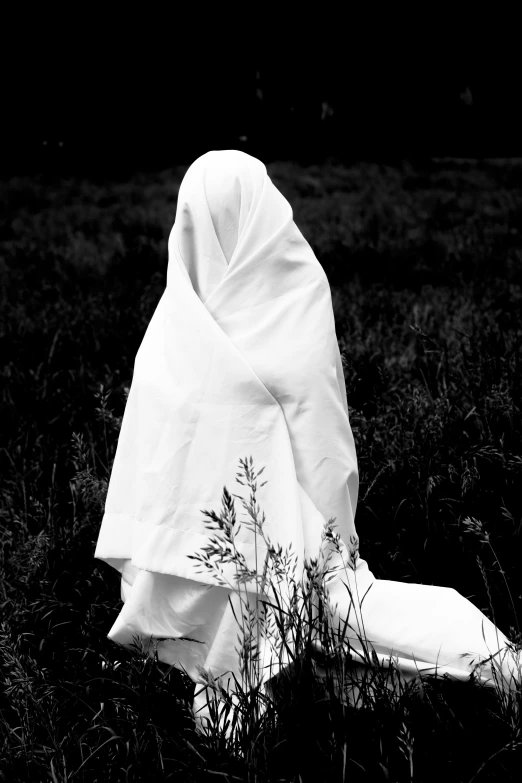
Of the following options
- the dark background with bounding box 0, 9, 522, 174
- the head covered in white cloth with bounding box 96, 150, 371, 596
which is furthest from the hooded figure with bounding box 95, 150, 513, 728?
the dark background with bounding box 0, 9, 522, 174

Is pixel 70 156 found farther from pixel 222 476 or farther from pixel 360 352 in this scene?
pixel 222 476

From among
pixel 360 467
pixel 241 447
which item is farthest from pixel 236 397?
pixel 360 467

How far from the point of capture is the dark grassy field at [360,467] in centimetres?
173

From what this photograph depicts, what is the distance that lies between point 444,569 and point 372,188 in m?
8.72

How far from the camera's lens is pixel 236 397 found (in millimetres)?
1961

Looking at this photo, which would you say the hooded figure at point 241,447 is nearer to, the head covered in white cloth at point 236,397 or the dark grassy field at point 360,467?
the head covered in white cloth at point 236,397

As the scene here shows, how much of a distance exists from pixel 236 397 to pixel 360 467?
1.46 metres

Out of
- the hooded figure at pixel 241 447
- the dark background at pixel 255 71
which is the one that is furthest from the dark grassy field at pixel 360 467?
the dark background at pixel 255 71

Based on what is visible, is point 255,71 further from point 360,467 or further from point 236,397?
point 236,397

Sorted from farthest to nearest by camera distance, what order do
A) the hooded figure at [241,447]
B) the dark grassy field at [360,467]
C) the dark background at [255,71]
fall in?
the dark background at [255,71] → the hooded figure at [241,447] → the dark grassy field at [360,467]

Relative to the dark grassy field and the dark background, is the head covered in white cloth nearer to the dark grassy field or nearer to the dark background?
the dark grassy field

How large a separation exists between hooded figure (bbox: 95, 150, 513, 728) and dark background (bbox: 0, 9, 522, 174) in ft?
31.1

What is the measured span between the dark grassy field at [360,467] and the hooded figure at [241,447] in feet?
0.54

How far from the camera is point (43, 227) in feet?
31.0
